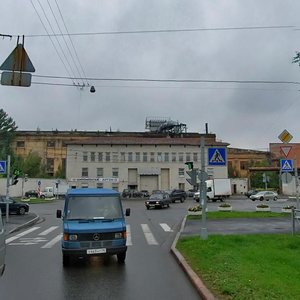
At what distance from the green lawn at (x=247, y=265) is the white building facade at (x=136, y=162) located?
76.4m

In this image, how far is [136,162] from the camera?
9356 cm

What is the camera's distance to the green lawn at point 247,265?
25.1 feet

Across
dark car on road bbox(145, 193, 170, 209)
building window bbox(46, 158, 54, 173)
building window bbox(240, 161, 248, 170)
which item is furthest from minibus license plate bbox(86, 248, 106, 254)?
building window bbox(240, 161, 248, 170)

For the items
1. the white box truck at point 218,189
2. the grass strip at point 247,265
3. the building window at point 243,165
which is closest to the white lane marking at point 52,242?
the grass strip at point 247,265

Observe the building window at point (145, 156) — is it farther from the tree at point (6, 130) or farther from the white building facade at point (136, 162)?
the tree at point (6, 130)

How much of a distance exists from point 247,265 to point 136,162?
3297 inches

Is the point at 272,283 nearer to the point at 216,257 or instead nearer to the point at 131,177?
the point at 216,257

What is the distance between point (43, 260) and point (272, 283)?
24.2 ft

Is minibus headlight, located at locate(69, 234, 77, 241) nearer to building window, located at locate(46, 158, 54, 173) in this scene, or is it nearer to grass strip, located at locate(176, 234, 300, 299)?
grass strip, located at locate(176, 234, 300, 299)

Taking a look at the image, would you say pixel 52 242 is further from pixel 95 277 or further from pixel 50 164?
pixel 50 164

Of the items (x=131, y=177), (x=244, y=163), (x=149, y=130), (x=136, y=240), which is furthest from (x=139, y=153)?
(x=136, y=240)

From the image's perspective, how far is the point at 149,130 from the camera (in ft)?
397

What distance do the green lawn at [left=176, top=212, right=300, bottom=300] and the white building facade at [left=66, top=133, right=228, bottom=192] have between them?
7644 centimetres

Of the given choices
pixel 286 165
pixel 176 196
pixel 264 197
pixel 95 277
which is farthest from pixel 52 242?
pixel 264 197
